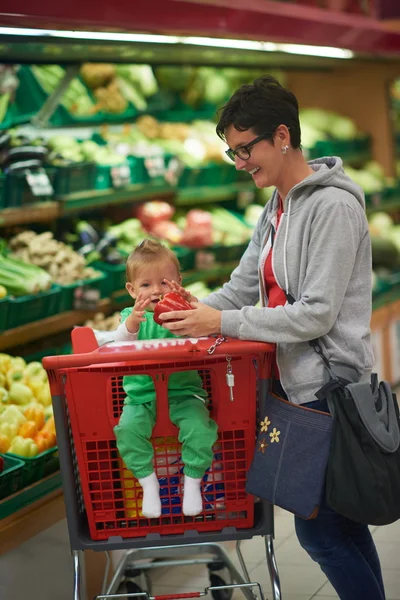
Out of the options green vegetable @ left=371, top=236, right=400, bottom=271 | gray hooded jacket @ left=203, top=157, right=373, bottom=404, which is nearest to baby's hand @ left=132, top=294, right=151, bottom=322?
gray hooded jacket @ left=203, top=157, right=373, bottom=404

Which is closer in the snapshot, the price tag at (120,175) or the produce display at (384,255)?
the price tag at (120,175)

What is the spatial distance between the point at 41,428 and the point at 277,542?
1276mm

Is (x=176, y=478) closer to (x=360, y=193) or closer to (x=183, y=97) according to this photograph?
(x=360, y=193)

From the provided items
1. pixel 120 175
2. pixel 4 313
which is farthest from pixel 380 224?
pixel 4 313

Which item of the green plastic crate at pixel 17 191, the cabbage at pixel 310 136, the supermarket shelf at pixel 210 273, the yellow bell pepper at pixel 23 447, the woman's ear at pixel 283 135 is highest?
the cabbage at pixel 310 136

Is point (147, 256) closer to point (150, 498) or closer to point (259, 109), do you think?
point (259, 109)

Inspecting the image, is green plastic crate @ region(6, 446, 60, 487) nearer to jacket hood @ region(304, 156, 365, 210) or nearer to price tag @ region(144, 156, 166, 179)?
jacket hood @ region(304, 156, 365, 210)

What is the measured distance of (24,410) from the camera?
382cm

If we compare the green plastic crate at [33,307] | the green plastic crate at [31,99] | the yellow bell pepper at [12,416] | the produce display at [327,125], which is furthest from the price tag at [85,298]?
the produce display at [327,125]

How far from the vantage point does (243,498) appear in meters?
2.65

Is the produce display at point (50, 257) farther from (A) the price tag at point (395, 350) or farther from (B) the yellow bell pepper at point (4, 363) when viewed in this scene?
(A) the price tag at point (395, 350)

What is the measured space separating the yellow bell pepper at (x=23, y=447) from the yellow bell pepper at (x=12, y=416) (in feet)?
0.39

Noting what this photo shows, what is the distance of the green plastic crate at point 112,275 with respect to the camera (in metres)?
4.65

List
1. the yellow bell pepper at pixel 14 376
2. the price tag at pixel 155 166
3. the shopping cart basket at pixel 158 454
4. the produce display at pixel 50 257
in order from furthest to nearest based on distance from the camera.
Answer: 1. the price tag at pixel 155 166
2. the produce display at pixel 50 257
3. the yellow bell pepper at pixel 14 376
4. the shopping cart basket at pixel 158 454
